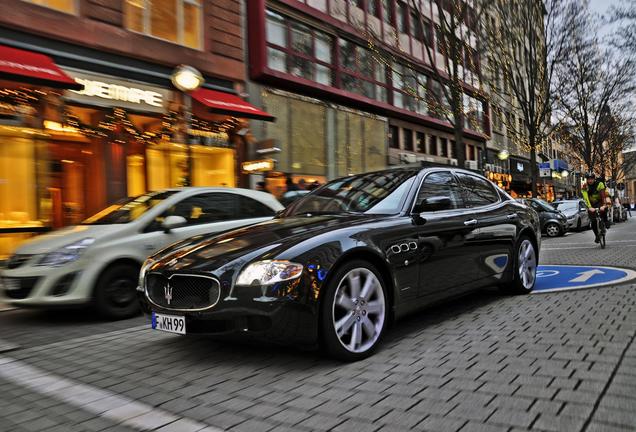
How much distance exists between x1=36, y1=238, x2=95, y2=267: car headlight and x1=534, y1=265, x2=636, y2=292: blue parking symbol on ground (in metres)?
5.26

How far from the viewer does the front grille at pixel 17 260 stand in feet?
18.1

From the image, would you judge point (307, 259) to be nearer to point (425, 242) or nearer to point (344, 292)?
point (344, 292)

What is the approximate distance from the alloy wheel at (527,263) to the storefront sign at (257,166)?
36.3 feet

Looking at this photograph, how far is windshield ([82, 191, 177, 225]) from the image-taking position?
6.21m

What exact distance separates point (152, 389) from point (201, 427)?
78 cm

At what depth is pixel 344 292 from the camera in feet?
11.9

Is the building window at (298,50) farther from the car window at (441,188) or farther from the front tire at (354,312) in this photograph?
the front tire at (354,312)

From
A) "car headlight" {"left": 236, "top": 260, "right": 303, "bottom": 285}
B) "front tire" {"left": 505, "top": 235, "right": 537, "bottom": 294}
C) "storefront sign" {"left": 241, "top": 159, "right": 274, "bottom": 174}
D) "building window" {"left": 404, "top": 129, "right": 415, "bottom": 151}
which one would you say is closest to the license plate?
"car headlight" {"left": 236, "top": 260, "right": 303, "bottom": 285}

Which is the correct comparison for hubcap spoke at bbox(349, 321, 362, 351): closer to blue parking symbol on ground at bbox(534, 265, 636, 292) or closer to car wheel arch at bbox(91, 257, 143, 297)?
car wheel arch at bbox(91, 257, 143, 297)

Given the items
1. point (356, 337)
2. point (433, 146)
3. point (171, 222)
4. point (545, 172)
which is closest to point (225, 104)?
point (171, 222)

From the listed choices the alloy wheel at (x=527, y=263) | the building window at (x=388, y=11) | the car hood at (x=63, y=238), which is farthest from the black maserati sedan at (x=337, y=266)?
the building window at (x=388, y=11)

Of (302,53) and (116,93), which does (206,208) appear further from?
(302,53)

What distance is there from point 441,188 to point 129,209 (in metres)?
3.84

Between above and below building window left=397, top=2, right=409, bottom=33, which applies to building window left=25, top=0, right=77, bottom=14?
below
